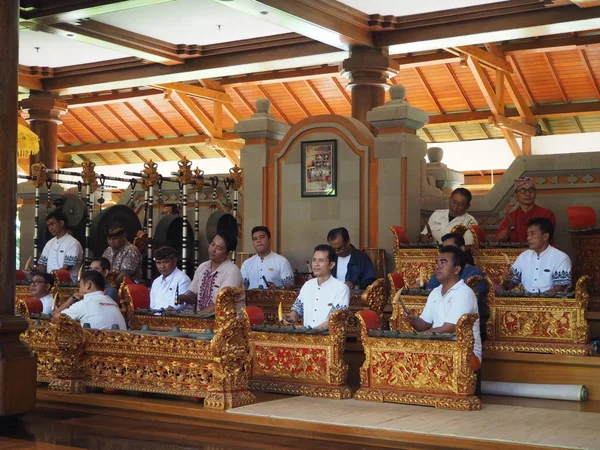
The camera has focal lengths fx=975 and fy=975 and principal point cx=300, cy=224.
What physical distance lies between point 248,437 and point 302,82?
1182 centimetres

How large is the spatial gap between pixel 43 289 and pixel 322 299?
2.78m

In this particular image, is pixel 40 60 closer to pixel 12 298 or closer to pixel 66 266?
pixel 66 266

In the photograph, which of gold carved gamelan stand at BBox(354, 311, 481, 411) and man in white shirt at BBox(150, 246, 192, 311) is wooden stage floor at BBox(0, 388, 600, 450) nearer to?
gold carved gamelan stand at BBox(354, 311, 481, 411)

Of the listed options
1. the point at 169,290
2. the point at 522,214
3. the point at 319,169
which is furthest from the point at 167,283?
the point at 522,214

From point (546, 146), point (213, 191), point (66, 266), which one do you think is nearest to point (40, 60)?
point (213, 191)

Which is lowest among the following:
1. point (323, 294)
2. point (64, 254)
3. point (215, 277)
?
point (323, 294)

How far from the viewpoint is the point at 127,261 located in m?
9.05

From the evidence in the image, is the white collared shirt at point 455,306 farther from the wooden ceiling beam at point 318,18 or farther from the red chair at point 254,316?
the wooden ceiling beam at point 318,18

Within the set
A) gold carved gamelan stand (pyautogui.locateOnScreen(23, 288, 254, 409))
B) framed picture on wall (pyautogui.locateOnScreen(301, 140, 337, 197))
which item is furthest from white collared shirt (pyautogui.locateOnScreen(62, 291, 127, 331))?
framed picture on wall (pyautogui.locateOnScreen(301, 140, 337, 197))

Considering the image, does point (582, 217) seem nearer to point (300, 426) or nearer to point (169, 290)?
point (169, 290)

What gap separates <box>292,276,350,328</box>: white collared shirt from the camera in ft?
21.3

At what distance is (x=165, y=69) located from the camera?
13484 mm

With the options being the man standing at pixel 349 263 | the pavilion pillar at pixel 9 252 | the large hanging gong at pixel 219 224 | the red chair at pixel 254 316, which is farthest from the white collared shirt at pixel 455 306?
the large hanging gong at pixel 219 224

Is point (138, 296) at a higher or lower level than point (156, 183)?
lower
